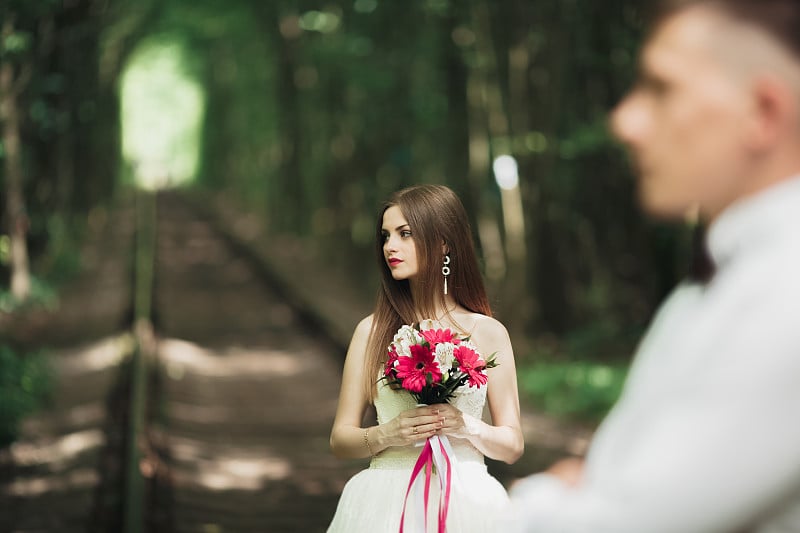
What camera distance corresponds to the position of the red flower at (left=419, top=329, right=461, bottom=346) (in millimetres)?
2705

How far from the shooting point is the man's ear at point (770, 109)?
1.09 metres

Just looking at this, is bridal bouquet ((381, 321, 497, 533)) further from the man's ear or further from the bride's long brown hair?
the man's ear

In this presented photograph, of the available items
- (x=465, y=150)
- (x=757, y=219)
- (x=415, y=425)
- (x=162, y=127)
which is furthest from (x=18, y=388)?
(x=162, y=127)

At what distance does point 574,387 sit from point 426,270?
9.08 meters

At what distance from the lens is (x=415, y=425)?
2.79m

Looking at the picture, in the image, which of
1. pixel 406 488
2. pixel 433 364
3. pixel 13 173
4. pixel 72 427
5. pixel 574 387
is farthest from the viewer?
pixel 13 173

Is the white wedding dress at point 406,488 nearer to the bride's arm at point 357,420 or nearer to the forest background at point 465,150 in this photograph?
the bride's arm at point 357,420

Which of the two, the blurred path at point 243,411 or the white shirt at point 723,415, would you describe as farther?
the blurred path at point 243,411

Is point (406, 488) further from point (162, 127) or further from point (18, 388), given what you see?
point (162, 127)

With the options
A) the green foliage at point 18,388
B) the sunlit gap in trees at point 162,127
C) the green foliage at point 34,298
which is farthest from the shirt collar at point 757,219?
the sunlit gap in trees at point 162,127

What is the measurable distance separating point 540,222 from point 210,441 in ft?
22.0

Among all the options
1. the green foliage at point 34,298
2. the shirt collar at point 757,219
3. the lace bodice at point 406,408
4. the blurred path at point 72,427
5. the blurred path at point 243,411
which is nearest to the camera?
the shirt collar at point 757,219

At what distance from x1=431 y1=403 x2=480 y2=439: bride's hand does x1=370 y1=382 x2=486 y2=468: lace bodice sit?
0.19ft

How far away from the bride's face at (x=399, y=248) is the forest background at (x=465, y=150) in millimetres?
4232
